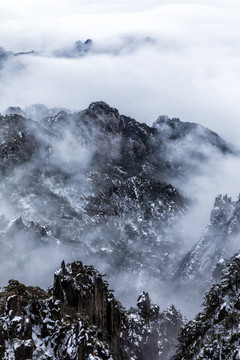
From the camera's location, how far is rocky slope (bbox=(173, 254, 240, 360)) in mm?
74938

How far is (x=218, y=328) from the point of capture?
79875 mm

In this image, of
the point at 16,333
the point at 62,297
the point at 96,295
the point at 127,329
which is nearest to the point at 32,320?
the point at 16,333

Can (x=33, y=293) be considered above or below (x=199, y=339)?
above

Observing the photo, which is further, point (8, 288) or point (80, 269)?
point (80, 269)

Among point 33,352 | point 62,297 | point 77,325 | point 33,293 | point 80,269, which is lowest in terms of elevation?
point 33,352

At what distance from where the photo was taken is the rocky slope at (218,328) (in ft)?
246

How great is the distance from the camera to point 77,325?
291 feet

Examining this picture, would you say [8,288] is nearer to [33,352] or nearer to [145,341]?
[33,352]

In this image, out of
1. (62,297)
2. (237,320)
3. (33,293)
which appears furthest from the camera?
(62,297)

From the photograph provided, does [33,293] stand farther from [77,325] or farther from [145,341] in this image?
[145,341]

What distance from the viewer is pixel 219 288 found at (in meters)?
88.8

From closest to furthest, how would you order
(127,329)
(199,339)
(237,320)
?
(237,320), (199,339), (127,329)

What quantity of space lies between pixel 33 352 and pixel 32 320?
595cm

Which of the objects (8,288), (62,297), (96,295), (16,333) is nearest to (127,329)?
(96,295)
